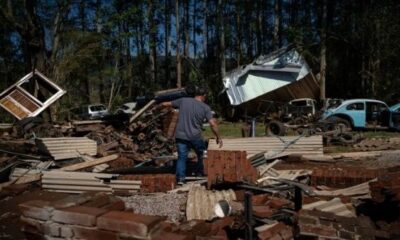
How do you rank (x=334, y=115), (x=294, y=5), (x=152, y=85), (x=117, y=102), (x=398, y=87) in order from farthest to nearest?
(x=294, y=5) < (x=152, y=85) < (x=117, y=102) < (x=398, y=87) < (x=334, y=115)

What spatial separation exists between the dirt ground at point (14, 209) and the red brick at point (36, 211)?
1.76 meters

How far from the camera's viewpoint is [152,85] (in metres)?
38.3

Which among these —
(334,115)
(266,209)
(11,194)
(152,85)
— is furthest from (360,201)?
(152,85)

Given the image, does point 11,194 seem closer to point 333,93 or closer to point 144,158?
point 144,158

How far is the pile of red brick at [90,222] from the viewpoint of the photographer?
3217mm

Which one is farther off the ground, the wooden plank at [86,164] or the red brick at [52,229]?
the red brick at [52,229]

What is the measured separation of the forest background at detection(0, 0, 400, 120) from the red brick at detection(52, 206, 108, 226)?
14.5m

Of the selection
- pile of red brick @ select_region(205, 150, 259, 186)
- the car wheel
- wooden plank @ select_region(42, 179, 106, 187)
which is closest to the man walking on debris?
pile of red brick @ select_region(205, 150, 259, 186)

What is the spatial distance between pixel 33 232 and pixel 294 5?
41.5 metres

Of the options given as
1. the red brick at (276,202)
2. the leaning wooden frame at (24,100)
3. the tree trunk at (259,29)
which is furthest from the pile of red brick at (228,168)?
the tree trunk at (259,29)

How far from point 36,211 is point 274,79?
76.7 ft

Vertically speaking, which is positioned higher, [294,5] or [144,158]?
[294,5]

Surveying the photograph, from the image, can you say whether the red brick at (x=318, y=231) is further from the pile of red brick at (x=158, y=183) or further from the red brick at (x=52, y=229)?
the pile of red brick at (x=158, y=183)

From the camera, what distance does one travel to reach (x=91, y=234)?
3359 mm
